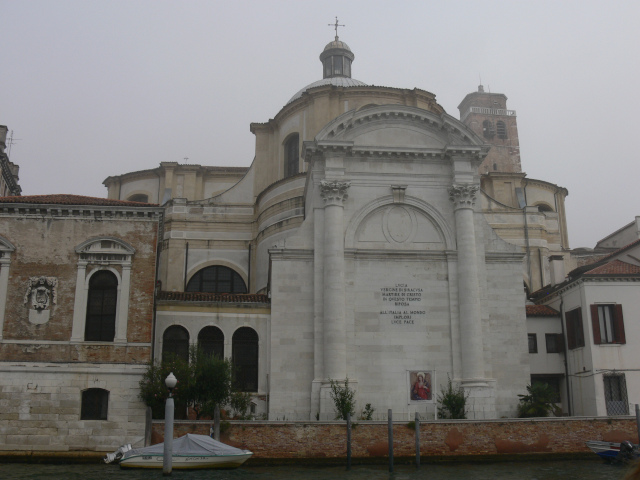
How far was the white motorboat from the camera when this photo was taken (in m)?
19.7

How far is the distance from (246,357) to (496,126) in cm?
3802

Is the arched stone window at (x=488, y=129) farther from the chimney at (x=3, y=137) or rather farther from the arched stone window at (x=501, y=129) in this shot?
the chimney at (x=3, y=137)

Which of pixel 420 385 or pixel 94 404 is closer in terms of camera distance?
pixel 94 404

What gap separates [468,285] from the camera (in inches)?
1061

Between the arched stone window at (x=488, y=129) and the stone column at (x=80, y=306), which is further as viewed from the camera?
the arched stone window at (x=488, y=129)

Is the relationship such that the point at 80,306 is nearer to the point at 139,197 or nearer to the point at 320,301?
the point at 320,301

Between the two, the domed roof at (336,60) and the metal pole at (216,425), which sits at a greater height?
the domed roof at (336,60)

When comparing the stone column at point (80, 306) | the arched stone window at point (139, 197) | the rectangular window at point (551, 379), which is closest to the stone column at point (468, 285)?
the rectangular window at point (551, 379)

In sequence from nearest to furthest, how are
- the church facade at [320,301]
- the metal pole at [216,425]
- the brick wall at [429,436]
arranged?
the metal pole at [216,425]
the brick wall at [429,436]
the church facade at [320,301]

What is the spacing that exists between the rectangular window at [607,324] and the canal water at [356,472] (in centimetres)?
627

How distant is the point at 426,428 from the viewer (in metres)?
22.5

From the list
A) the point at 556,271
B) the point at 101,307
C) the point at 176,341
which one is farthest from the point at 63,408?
the point at 556,271

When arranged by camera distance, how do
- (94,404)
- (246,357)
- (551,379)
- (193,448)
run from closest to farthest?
1. (193,448)
2. (94,404)
3. (246,357)
4. (551,379)

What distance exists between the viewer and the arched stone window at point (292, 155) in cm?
3672
